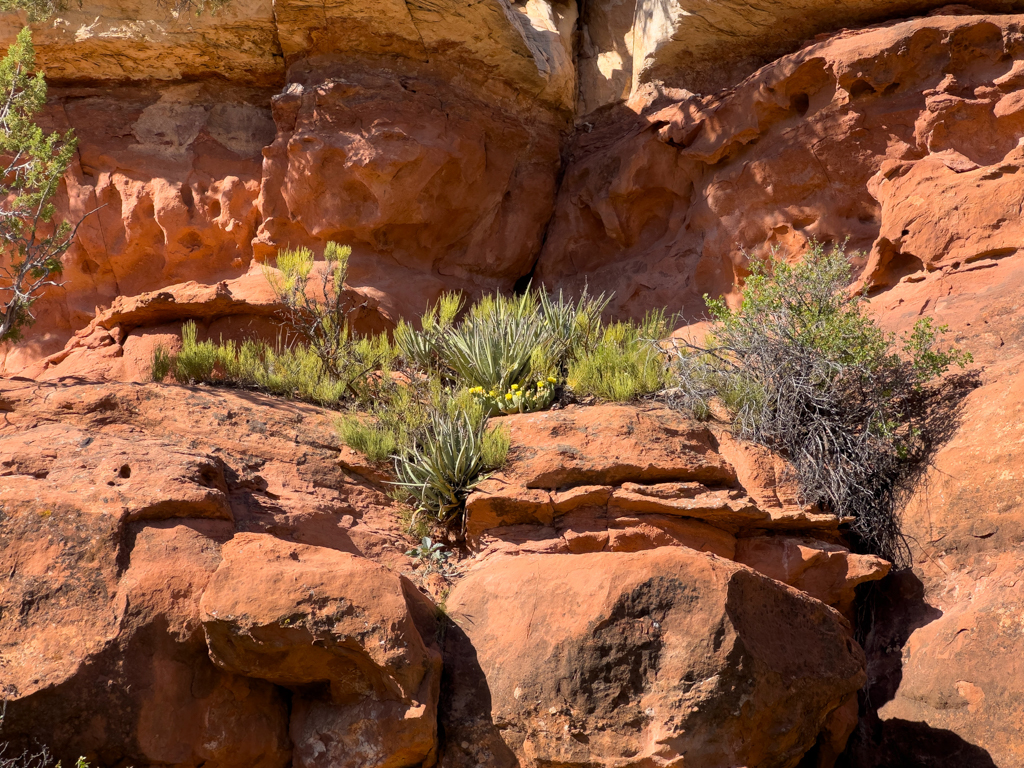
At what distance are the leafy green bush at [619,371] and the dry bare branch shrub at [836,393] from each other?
19cm

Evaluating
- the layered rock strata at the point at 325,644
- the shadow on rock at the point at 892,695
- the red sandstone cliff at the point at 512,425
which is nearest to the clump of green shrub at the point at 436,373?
the red sandstone cliff at the point at 512,425

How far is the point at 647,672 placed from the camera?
4164 mm

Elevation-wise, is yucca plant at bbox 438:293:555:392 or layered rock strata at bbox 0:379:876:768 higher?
yucca plant at bbox 438:293:555:392

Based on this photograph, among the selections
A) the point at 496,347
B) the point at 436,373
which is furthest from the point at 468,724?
the point at 436,373

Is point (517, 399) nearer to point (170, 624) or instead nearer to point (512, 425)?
point (512, 425)

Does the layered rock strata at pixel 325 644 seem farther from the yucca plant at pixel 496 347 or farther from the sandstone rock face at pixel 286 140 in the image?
the sandstone rock face at pixel 286 140

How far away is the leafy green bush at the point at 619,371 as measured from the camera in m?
6.18

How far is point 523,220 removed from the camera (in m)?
9.34

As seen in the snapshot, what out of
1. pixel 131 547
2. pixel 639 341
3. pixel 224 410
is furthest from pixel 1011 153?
pixel 131 547

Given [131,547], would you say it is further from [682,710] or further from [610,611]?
[682,710]

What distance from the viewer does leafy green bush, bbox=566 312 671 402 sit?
6184mm

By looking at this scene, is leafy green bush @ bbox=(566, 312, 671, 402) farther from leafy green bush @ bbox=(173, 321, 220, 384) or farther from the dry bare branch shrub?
leafy green bush @ bbox=(173, 321, 220, 384)

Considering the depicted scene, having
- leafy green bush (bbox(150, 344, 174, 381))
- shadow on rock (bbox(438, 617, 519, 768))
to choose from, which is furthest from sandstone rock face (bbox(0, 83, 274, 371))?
shadow on rock (bbox(438, 617, 519, 768))

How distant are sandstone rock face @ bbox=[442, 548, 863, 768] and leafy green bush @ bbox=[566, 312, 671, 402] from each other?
185 cm
